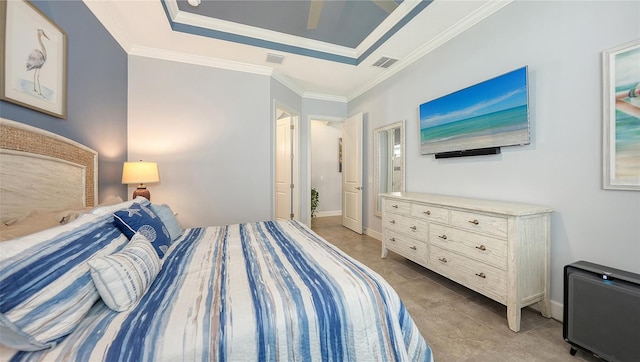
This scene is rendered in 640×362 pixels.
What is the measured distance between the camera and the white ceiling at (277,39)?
2283 mm

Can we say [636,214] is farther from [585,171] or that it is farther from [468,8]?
[468,8]

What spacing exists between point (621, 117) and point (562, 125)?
31 cm

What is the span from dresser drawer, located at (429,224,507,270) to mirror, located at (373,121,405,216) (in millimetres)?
1343

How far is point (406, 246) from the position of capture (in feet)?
9.04

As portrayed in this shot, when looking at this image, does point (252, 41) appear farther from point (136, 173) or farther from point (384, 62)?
point (136, 173)

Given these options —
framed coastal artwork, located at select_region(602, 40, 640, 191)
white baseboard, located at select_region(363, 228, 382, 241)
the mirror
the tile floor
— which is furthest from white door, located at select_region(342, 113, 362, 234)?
framed coastal artwork, located at select_region(602, 40, 640, 191)

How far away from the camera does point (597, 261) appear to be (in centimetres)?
166

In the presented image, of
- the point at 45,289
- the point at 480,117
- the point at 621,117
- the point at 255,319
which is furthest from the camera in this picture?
the point at 480,117

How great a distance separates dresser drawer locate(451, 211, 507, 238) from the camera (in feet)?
5.83

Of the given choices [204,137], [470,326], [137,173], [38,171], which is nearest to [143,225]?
[38,171]

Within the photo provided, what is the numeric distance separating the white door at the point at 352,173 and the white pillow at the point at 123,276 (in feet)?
12.0

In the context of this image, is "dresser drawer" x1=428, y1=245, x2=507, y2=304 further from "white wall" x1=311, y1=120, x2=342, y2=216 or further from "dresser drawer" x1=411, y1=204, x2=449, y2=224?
"white wall" x1=311, y1=120, x2=342, y2=216

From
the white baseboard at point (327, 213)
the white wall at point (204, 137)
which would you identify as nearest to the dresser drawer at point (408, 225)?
the white wall at point (204, 137)

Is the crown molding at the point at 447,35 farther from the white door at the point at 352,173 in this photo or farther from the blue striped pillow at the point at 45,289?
the blue striped pillow at the point at 45,289
